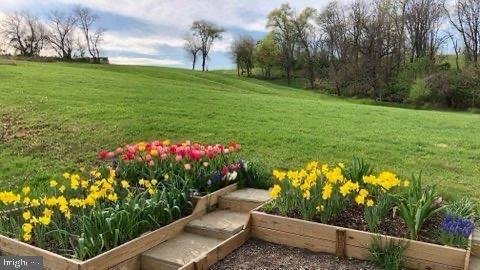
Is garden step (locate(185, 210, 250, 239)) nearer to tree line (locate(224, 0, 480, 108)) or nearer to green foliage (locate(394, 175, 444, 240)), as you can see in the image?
green foliage (locate(394, 175, 444, 240))

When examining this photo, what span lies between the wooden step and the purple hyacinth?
2.22m

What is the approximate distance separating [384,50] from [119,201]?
163 feet

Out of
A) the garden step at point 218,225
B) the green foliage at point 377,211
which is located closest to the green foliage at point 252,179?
the garden step at point 218,225

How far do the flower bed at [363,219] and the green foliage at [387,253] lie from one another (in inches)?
1.5

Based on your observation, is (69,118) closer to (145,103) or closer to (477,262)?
(145,103)

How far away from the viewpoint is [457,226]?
12.8 ft

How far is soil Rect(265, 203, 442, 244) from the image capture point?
13.6ft

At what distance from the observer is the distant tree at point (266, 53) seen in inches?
2371

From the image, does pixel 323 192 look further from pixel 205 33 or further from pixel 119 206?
pixel 205 33

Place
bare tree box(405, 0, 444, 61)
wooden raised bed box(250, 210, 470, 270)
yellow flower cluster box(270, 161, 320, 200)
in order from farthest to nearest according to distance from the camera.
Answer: bare tree box(405, 0, 444, 61) < yellow flower cluster box(270, 161, 320, 200) < wooden raised bed box(250, 210, 470, 270)

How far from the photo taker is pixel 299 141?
9734 millimetres

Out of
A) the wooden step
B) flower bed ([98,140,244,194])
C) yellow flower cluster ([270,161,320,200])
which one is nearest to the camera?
yellow flower cluster ([270,161,320,200])

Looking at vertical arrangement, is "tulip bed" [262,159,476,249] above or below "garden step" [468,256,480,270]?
above

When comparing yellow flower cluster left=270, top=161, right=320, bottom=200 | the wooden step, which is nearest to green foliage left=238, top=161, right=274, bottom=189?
the wooden step
